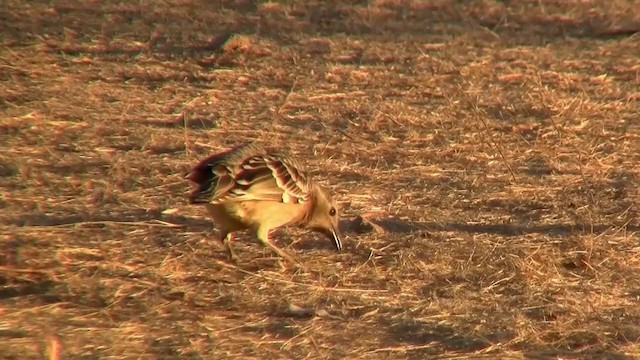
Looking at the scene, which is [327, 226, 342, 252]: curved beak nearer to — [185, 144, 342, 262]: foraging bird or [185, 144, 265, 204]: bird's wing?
[185, 144, 342, 262]: foraging bird

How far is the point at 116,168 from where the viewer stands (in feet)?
25.5

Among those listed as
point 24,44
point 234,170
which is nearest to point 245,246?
point 234,170

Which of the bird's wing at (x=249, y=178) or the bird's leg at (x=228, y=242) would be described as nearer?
the bird's wing at (x=249, y=178)

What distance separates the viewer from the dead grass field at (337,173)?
5660 mm

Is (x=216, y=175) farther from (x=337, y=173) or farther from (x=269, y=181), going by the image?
(x=337, y=173)

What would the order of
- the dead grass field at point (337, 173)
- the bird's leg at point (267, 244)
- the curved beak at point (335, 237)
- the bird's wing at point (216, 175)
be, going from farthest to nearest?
the curved beak at point (335, 237)
the bird's leg at point (267, 244)
the bird's wing at point (216, 175)
the dead grass field at point (337, 173)

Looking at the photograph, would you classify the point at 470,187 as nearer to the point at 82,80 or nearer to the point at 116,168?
the point at 116,168

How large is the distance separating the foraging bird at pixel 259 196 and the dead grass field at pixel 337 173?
0.19 meters

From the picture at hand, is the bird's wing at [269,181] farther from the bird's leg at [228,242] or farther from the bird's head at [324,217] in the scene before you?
the bird's leg at [228,242]

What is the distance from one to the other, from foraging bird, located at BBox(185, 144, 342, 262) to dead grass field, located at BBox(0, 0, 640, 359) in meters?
0.19

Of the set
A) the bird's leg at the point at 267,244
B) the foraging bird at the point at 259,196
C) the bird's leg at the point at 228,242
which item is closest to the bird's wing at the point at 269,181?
the foraging bird at the point at 259,196

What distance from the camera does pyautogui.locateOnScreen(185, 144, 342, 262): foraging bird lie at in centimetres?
619

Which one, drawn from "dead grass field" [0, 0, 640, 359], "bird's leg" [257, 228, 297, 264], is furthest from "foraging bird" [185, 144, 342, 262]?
"dead grass field" [0, 0, 640, 359]

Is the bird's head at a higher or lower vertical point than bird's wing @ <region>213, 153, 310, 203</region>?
lower
